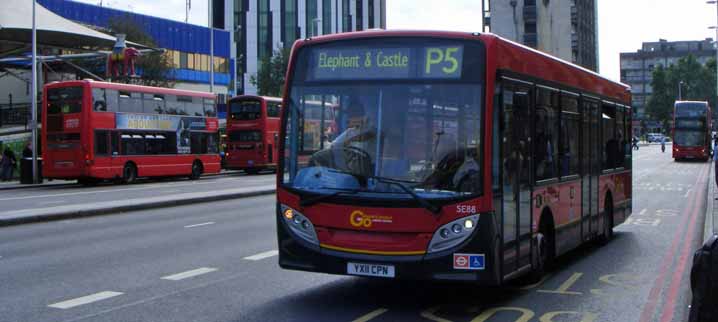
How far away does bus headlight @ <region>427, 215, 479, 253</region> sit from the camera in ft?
24.1

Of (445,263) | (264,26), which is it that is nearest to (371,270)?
(445,263)

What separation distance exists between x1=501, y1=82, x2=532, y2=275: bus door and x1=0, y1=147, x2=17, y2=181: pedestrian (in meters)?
29.8

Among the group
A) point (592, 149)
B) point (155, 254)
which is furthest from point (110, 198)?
point (592, 149)

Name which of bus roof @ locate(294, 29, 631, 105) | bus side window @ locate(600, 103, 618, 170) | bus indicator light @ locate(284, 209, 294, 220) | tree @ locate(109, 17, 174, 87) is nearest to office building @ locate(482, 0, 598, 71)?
tree @ locate(109, 17, 174, 87)

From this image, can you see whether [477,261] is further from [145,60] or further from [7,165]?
[145,60]

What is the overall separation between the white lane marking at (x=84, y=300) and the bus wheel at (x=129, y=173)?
24.3 meters

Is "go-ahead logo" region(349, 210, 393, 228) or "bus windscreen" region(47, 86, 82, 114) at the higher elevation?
"bus windscreen" region(47, 86, 82, 114)

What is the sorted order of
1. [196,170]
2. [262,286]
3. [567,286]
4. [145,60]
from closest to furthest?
[262,286] < [567,286] < [196,170] < [145,60]

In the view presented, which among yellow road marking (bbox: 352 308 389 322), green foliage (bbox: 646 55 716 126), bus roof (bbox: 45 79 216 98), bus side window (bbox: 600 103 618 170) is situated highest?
green foliage (bbox: 646 55 716 126)

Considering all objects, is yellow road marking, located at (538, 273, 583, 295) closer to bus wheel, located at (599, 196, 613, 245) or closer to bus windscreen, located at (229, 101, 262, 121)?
bus wheel, located at (599, 196, 613, 245)

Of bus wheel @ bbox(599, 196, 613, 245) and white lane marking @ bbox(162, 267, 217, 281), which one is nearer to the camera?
white lane marking @ bbox(162, 267, 217, 281)

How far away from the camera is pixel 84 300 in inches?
324

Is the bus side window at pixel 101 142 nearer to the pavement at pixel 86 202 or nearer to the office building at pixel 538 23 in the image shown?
the pavement at pixel 86 202

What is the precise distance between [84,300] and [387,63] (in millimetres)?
3761
